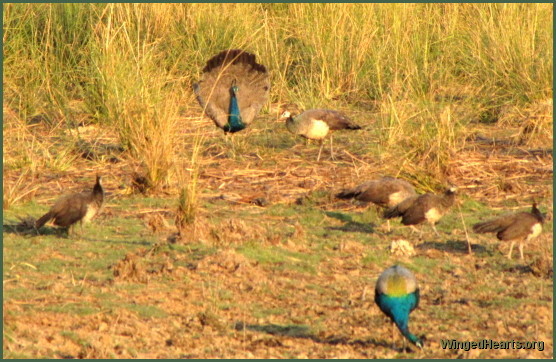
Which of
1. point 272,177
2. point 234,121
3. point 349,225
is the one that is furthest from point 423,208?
point 234,121

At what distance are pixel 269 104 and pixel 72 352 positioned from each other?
7.48 metres

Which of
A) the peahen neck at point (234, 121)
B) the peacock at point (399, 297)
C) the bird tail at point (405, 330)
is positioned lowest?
the peahen neck at point (234, 121)

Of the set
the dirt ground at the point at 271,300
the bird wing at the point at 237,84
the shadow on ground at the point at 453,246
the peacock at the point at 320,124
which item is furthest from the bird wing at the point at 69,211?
the bird wing at the point at 237,84

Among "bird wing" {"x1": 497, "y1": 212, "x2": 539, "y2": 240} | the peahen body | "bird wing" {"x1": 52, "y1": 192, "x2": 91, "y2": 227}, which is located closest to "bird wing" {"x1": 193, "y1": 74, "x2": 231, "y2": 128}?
the peahen body

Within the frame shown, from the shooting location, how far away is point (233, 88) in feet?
39.5

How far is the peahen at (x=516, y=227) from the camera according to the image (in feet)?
26.1

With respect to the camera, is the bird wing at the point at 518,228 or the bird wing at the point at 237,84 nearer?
the bird wing at the point at 518,228

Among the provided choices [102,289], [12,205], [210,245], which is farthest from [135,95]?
[102,289]

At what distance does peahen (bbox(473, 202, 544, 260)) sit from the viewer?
313 inches

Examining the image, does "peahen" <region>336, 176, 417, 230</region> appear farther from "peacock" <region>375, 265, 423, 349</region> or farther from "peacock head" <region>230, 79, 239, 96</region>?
"peacock head" <region>230, 79, 239, 96</region>

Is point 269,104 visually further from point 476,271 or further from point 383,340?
point 383,340

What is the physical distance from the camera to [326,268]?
7.89 m

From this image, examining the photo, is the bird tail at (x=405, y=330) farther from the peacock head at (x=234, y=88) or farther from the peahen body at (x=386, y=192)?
the peacock head at (x=234, y=88)

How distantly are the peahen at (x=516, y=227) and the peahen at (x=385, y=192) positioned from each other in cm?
97
